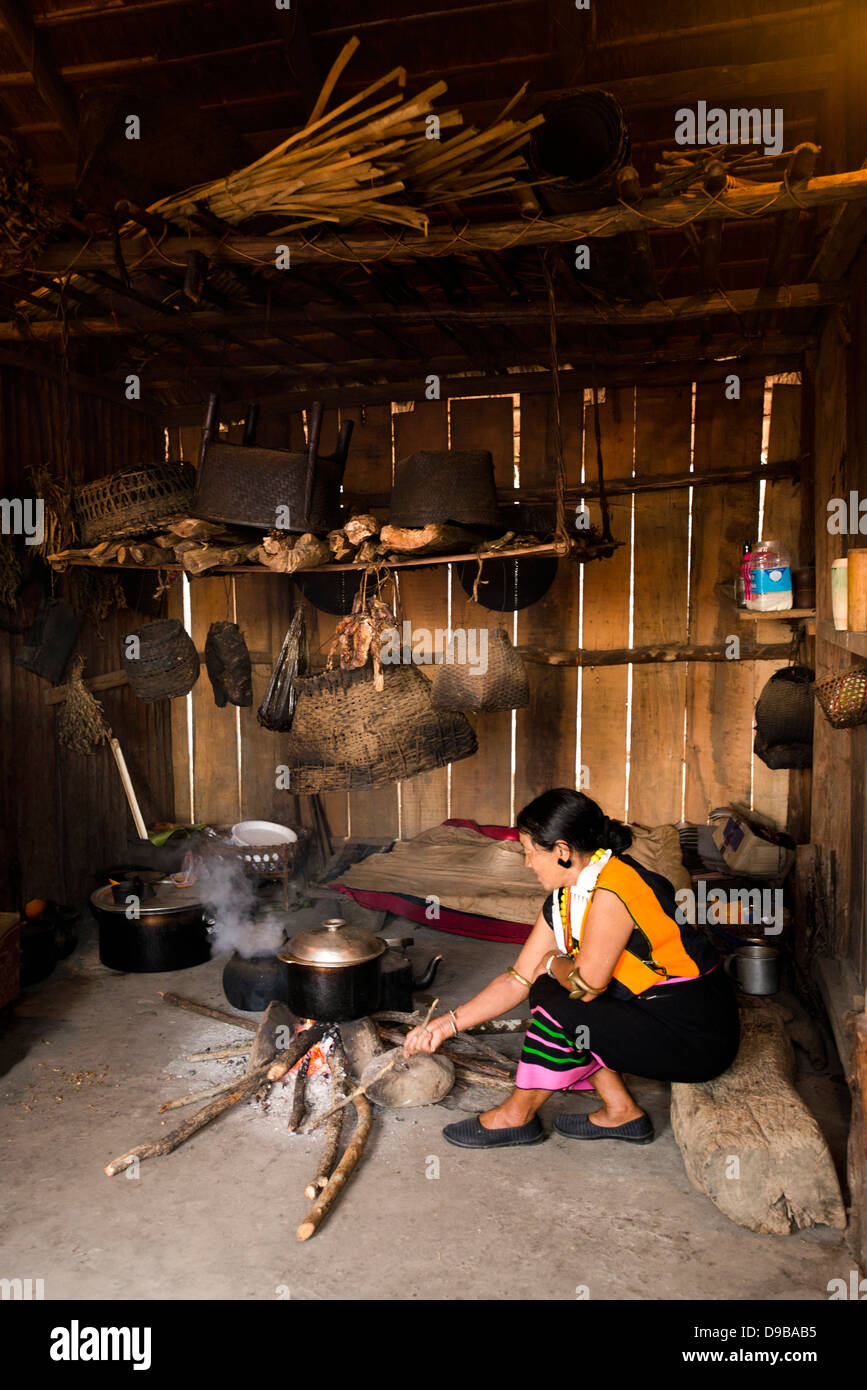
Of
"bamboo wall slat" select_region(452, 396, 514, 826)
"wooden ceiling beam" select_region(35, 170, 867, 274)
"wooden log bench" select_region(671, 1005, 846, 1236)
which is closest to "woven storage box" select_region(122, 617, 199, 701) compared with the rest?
"wooden ceiling beam" select_region(35, 170, 867, 274)

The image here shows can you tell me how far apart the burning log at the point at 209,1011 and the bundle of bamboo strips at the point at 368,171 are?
3.39 m

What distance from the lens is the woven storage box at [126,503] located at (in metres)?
4.64

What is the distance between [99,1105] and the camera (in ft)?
12.5

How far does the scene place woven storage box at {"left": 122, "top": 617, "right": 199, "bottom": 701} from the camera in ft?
17.0

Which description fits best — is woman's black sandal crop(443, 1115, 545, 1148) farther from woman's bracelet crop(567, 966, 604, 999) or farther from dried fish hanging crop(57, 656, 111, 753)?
dried fish hanging crop(57, 656, 111, 753)

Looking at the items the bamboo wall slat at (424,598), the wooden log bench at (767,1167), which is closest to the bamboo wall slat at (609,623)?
the bamboo wall slat at (424,598)

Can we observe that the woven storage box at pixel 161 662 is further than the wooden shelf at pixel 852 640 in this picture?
Yes

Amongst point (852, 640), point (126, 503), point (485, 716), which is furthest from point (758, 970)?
point (126, 503)

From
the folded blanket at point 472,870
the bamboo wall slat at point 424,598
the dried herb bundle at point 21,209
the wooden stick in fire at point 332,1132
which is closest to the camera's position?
the wooden stick in fire at point 332,1132

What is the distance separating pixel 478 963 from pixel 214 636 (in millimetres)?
2387

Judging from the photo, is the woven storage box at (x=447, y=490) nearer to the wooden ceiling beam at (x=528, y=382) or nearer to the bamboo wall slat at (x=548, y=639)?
the wooden ceiling beam at (x=528, y=382)

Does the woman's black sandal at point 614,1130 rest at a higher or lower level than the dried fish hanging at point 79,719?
lower

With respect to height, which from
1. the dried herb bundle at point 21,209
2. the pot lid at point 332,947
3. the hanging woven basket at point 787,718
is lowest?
the pot lid at point 332,947

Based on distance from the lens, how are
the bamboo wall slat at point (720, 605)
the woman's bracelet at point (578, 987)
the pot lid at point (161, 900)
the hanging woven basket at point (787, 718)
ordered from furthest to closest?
the bamboo wall slat at point (720, 605), the hanging woven basket at point (787, 718), the pot lid at point (161, 900), the woman's bracelet at point (578, 987)
